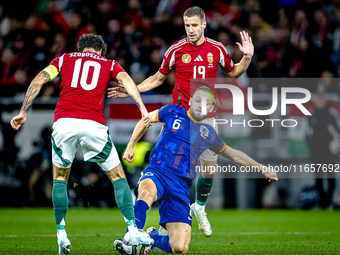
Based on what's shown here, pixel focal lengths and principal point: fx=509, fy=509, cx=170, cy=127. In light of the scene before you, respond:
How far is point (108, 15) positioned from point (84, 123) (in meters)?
9.13

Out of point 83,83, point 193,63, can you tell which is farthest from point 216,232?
point 83,83

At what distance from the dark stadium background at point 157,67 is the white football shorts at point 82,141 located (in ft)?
15.3

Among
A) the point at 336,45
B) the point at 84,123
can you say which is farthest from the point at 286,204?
the point at 84,123

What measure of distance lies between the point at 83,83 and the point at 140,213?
1.49 m

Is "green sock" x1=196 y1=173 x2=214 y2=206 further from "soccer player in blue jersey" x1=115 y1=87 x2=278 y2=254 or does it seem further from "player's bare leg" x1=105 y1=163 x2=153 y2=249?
"player's bare leg" x1=105 y1=163 x2=153 y2=249

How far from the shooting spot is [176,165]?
5.66 metres

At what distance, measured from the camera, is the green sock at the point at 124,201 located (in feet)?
16.9

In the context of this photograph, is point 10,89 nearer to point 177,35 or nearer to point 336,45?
point 177,35

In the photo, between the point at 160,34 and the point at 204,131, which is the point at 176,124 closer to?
the point at 204,131

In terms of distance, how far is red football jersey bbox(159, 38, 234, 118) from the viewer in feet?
21.6

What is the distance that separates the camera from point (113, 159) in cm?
539

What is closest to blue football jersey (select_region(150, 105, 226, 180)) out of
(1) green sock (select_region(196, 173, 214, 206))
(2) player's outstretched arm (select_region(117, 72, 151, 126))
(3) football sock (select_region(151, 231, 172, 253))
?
(2) player's outstretched arm (select_region(117, 72, 151, 126))

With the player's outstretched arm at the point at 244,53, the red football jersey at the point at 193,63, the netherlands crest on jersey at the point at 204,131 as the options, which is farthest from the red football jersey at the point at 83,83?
the player's outstretched arm at the point at 244,53

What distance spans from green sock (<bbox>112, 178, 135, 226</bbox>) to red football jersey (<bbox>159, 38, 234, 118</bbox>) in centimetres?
164
